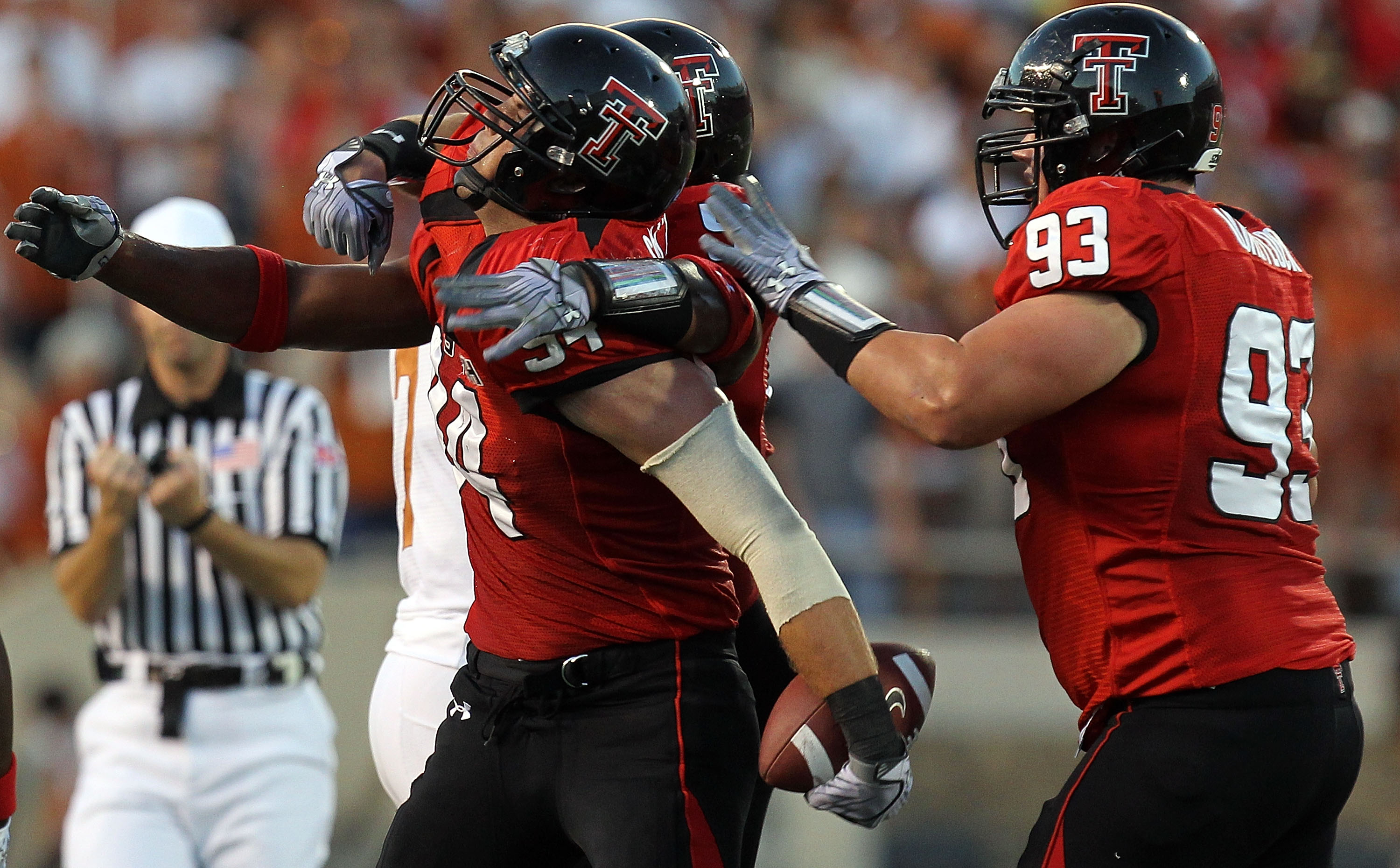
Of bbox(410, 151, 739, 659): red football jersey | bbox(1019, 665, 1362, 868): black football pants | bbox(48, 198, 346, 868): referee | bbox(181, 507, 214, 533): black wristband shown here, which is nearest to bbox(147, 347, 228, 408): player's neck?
bbox(48, 198, 346, 868): referee

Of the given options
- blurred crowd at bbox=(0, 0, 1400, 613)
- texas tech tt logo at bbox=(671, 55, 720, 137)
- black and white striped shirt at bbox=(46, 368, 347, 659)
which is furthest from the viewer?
blurred crowd at bbox=(0, 0, 1400, 613)

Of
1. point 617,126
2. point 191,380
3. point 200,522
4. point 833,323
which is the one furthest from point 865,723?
point 191,380

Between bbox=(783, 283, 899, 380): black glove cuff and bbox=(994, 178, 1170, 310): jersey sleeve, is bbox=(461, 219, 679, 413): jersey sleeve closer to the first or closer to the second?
bbox=(783, 283, 899, 380): black glove cuff

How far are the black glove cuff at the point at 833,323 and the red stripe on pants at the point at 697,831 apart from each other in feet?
2.29

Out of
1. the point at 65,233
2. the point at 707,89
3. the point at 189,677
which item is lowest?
the point at 189,677

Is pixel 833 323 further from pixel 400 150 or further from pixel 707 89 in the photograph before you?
pixel 400 150

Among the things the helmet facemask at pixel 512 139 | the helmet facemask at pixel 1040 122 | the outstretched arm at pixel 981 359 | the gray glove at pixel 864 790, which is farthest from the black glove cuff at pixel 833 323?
the gray glove at pixel 864 790

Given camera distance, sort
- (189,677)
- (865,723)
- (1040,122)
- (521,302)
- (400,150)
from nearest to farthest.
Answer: (521,302) < (865,723) < (1040,122) < (400,150) < (189,677)

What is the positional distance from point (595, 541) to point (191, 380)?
2.11 m

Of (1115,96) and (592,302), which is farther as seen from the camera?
(1115,96)

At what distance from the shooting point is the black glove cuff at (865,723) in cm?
262

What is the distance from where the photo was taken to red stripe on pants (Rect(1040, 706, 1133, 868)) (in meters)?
2.73

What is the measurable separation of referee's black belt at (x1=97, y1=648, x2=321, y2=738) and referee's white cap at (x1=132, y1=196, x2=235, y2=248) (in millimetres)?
1106

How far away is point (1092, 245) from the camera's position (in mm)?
2691
